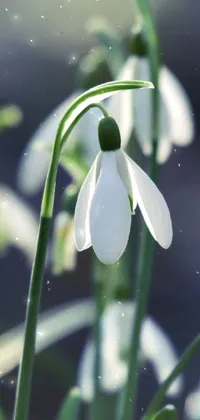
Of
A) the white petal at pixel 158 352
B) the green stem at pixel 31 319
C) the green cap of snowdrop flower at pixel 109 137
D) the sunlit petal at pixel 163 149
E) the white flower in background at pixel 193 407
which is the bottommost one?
the white flower in background at pixel 193 407

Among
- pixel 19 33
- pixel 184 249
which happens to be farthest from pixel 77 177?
pixel 184 249

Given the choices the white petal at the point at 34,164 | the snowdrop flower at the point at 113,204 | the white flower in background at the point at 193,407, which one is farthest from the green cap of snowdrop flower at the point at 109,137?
the white flower in background at the point at 193,407

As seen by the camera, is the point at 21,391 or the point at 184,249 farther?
the point at 184,249

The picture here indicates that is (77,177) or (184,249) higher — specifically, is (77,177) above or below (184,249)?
above

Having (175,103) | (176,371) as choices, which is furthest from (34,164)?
(176,371)

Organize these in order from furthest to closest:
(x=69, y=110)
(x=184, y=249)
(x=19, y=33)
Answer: (x=184, y=249)
(x=19, y=33)
(x=69, y=110)

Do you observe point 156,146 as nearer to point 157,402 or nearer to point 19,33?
point 157,402

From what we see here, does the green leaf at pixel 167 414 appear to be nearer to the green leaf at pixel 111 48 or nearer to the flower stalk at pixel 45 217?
the flower stalk at pixel 45 217
